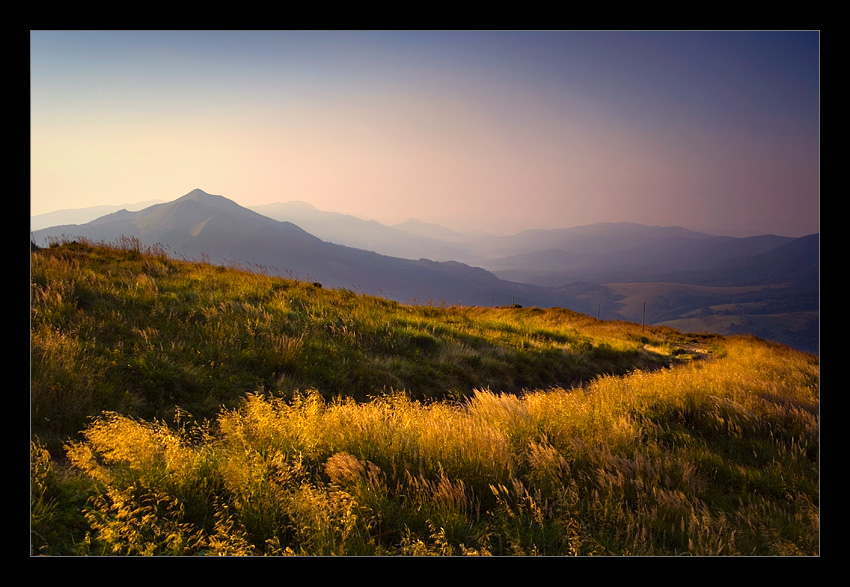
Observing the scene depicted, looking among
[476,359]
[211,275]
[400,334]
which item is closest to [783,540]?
[476,359]

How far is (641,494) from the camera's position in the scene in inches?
134

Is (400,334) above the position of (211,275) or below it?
below

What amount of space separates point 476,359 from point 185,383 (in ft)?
23.0

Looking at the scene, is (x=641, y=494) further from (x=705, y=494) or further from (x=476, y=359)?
(x=476, y=359)

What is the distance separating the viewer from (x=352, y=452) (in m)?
4.00

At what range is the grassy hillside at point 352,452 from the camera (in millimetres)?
2898

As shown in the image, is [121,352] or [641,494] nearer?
[641,494]

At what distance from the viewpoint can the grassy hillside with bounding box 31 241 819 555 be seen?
2.90m

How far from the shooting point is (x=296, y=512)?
2.97 metres

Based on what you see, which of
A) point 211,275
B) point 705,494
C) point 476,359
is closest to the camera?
point 705,494
